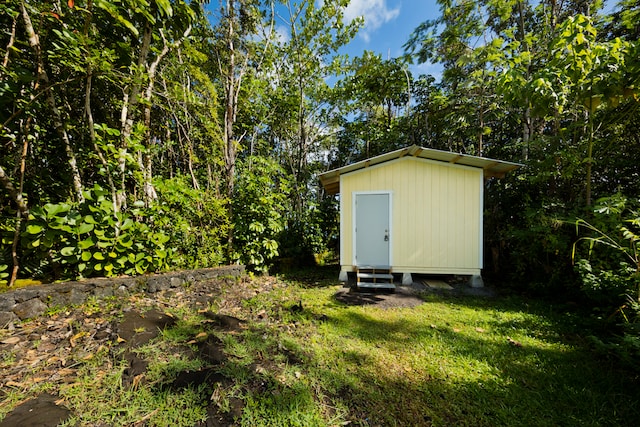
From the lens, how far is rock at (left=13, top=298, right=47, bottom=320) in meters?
2.24

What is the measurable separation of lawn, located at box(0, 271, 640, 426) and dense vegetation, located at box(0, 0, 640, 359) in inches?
29.6

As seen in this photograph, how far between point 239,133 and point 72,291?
647cm

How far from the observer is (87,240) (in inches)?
104

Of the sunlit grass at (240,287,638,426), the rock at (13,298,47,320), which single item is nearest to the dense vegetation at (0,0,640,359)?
the rock at (13,298,47,320)

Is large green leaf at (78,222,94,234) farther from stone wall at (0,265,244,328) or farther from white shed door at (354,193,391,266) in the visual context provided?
white shed door at (354,193,391,266)

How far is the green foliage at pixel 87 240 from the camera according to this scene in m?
2.40

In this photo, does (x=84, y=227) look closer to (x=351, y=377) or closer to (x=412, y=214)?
(x=351, y=377)

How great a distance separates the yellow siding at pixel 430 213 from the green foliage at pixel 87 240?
12.8ft

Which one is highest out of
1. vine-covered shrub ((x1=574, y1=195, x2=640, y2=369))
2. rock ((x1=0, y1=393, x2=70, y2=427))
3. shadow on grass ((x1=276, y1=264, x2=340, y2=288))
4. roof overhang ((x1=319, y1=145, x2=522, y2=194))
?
roof overhang ((x1=319, y1=145, x2=522, y2=194))

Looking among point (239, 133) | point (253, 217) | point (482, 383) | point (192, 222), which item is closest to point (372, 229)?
point (253, 217)

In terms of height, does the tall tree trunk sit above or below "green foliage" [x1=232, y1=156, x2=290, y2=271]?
above

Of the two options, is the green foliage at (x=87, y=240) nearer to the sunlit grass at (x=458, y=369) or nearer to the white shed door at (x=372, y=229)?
the sunlit grass at (x=458, y=369)

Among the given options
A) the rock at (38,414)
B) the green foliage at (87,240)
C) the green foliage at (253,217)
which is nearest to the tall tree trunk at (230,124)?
the green foliage at (253,217)

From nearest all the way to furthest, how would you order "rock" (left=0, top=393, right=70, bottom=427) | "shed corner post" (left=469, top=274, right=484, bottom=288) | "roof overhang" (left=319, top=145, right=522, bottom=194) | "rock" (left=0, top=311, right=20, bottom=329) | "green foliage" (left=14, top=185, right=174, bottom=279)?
"rock" (left=0, top=393, right=70, bottom=427), "rock" (left=0, top=311, right=20, bottom=329), "green foliage" (left=14, top=185, right=174, bottom=279), "roof overhang" (left=319, top=145, right=522, bottom=194), "shed corner post" (left=469, top=274, right=484, bottom=288)
